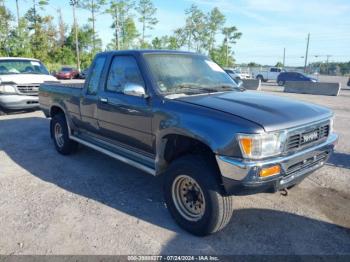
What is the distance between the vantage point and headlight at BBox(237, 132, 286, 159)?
9.54 ft

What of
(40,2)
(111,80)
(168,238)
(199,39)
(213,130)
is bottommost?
(168,238)

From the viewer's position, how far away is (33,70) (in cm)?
1123

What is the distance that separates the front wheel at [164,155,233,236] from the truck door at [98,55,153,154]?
24.6 inches

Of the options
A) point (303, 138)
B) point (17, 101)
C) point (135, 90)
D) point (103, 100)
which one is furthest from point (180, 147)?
point (17, 101)

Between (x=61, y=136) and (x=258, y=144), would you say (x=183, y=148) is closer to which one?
(x=258, y=144)

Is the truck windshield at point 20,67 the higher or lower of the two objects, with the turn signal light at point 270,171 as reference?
higher

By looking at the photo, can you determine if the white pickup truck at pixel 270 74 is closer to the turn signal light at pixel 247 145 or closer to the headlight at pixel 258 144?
the headlight at pixel 258 144

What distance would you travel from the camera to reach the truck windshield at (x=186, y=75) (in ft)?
13.0

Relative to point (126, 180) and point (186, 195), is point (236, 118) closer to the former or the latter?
point (186, 195)

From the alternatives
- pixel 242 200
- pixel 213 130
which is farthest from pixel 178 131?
pixel 242 200

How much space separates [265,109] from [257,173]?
0.78 metres

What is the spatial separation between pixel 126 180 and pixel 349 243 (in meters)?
3.11

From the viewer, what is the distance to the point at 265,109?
132 inches

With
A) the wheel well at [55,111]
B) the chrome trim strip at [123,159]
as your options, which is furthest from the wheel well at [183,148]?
the wheel well at [55,111]
